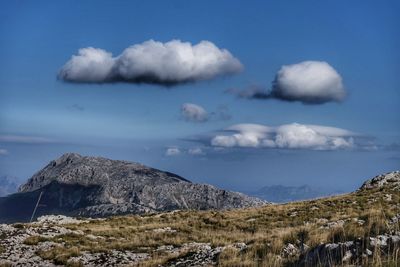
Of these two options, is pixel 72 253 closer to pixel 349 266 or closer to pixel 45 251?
pixel 45 251

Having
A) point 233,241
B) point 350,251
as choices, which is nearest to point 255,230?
point 233,241

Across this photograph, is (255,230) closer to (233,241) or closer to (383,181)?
(233,241)

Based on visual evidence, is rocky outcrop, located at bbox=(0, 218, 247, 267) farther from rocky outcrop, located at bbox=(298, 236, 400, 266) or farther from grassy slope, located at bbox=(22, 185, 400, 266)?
rocky outcrop, located at bbox=(298, 236, 400, 266)

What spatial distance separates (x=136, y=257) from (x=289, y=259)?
12036mm

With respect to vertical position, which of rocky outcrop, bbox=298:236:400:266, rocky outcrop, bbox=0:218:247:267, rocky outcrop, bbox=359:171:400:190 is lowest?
rocky outcrop, bbox=0:218:247:267

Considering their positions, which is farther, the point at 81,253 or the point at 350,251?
the point at 81,253

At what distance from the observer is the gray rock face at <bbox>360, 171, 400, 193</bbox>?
60.3 meters

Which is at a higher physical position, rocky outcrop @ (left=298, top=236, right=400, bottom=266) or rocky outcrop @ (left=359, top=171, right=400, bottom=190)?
rocky outcrop @ (left=359, top=171, right=400, bottom=190)

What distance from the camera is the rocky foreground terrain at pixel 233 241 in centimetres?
1409

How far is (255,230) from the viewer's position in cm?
3691

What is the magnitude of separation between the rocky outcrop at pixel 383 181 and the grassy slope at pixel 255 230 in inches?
182

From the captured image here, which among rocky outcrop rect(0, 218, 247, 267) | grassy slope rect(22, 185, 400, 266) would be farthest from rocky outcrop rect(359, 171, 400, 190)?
rocky outcrop rect(0, 218, 247, 267)

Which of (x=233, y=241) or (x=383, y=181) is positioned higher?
(x=383, y=181)

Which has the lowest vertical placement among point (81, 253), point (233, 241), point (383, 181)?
point (81, 253)
